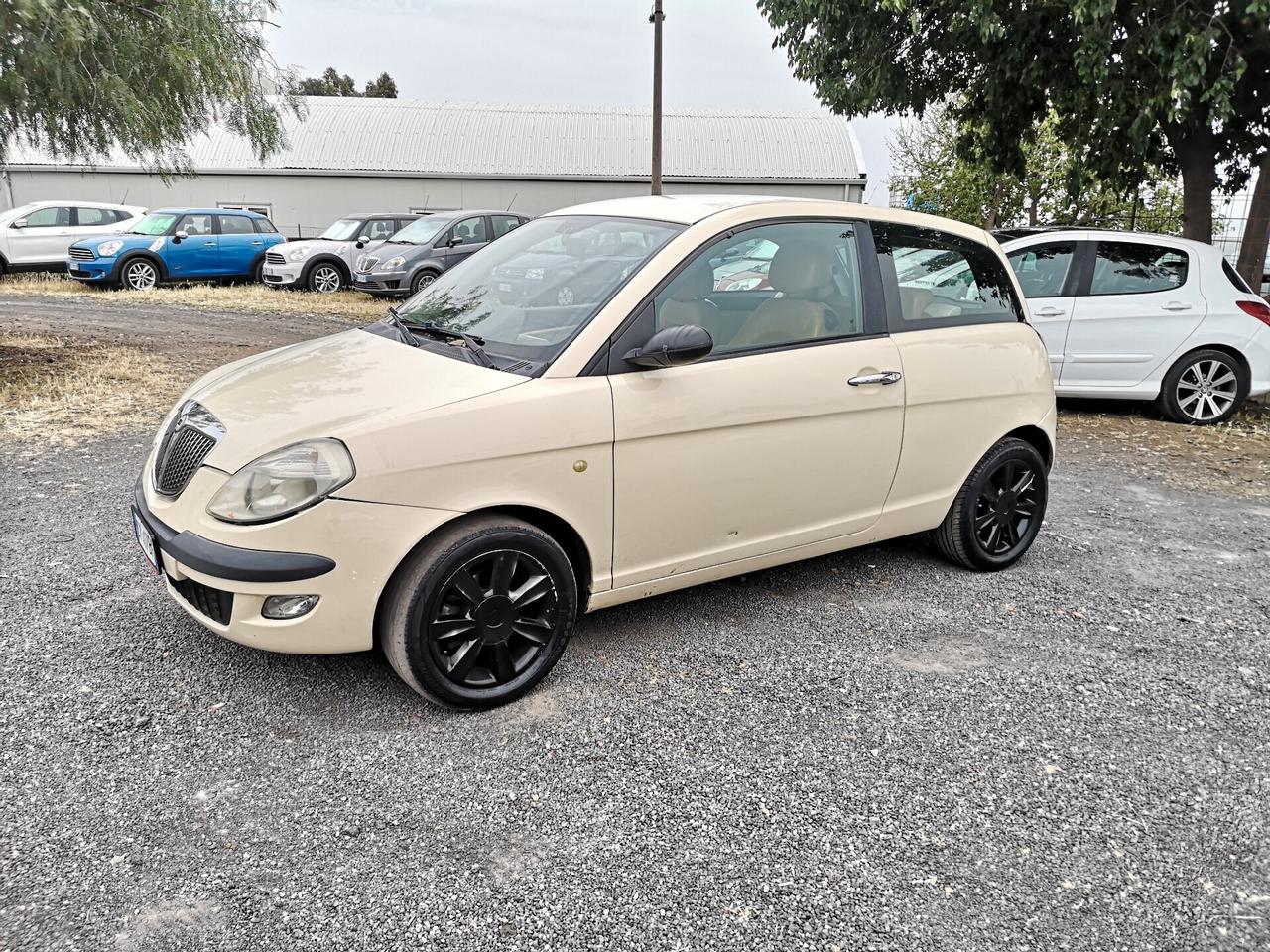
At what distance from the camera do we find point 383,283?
15.7 meters

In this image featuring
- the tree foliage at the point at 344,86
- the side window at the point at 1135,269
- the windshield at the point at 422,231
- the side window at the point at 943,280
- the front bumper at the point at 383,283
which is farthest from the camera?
the tree foliage at the point at 344,86

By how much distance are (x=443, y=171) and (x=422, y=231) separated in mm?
14056

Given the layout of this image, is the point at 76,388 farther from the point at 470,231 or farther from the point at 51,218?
the point at 51,218

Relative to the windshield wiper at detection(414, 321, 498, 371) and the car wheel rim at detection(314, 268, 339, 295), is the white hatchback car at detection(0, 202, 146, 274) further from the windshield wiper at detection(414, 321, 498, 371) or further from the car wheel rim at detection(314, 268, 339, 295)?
the windshield wiper at detection(414, 321, 498, 371)

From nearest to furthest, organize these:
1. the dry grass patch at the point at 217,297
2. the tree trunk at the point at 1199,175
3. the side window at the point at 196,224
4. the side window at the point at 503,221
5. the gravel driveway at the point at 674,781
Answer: the gravel driveway at the point at 674,781
the tree trunk at the point at 1199,175
the dry grass patch at the point at 217,297
the side window at the point at 503,221
the side window at the point at 196,224

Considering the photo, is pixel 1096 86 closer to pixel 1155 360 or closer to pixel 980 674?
pixel 1155 360

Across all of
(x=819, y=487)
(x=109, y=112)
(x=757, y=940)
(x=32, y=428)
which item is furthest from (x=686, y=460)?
(x=109, y=112)

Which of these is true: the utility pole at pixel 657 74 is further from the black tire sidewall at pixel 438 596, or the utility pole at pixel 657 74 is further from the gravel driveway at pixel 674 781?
the black tire sidewall at pixel 438 596

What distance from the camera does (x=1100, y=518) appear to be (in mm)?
5664

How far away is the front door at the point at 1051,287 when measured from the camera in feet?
27.5

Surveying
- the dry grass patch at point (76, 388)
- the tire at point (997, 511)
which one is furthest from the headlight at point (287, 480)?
the dry grass patch at point (76, 388)

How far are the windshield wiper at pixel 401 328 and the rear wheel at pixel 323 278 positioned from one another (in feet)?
48.1

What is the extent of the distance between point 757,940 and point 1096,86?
948 centimetres

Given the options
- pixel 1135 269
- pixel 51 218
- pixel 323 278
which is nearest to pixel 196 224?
pixel 323 278
